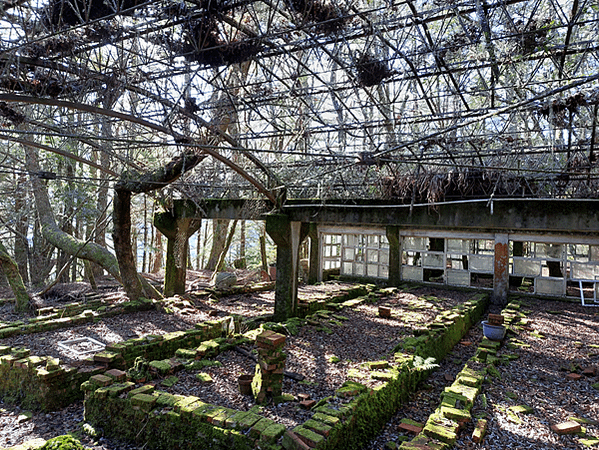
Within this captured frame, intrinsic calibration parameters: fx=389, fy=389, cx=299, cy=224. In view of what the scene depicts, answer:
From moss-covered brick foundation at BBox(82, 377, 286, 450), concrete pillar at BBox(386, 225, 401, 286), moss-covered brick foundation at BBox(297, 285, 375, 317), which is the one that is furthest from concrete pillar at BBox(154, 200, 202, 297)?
concrete pillar at BBox(386, 225, 401, 286)

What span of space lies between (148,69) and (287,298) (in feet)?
21.9

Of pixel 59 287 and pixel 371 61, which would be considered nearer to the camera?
pixel 371 61

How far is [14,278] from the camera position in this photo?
414 inches

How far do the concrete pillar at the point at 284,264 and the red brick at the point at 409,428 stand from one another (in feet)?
17.5

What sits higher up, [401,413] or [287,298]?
[287,298]

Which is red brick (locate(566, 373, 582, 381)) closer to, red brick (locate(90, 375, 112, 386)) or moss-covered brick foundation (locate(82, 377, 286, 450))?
moss-covered brick foundation (locate(82, 377, 286, 450))

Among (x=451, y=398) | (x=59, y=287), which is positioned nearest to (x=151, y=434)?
(x=451, y=398)

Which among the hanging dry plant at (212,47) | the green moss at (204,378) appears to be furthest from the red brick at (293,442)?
the hanging dry plant at (212,47)

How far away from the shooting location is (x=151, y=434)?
5.09 metres

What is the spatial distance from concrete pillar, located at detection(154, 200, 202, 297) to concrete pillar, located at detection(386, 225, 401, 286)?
7915mm

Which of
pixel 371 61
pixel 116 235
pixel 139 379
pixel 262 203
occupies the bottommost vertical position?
pixel 139 379

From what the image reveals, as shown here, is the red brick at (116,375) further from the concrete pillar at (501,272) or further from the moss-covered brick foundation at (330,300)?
the concrete pillar at (501,272)

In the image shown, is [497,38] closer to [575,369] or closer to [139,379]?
[575,369]

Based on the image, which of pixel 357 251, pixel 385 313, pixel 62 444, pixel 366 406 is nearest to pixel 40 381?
pixel 62 444
